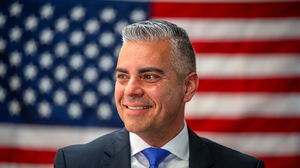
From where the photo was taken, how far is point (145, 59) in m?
1.36

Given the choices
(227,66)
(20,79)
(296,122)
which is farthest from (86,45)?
(296,122)

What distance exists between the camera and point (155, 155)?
1478 millimetres

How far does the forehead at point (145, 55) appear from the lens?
1.36 m

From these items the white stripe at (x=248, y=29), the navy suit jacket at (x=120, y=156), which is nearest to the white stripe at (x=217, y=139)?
the white stripe at (x=248, y=29)

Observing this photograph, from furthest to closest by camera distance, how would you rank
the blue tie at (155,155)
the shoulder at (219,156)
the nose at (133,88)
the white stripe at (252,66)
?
the white stripe at (252,66) → the shoulder at (219,156) → the blue tie at (155,155) → the nose at (133,88)

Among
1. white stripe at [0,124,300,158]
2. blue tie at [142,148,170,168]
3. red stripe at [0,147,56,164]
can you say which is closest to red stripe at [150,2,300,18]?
white stripe at [0,124,300,158]

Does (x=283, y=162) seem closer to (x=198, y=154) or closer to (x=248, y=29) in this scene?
(x=248, y=29)

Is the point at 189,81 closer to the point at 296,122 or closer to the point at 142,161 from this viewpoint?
the point at 142,161

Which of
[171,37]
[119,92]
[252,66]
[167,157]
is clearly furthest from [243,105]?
[119,92]

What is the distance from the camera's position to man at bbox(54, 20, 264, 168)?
1386 millimetres

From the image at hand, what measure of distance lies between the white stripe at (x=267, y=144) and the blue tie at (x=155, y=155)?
1502 millimetres

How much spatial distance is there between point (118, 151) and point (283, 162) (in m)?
2.03

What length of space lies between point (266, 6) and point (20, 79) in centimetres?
265

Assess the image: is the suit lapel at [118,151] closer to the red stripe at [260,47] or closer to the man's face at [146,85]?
the man's face at [146,85]
